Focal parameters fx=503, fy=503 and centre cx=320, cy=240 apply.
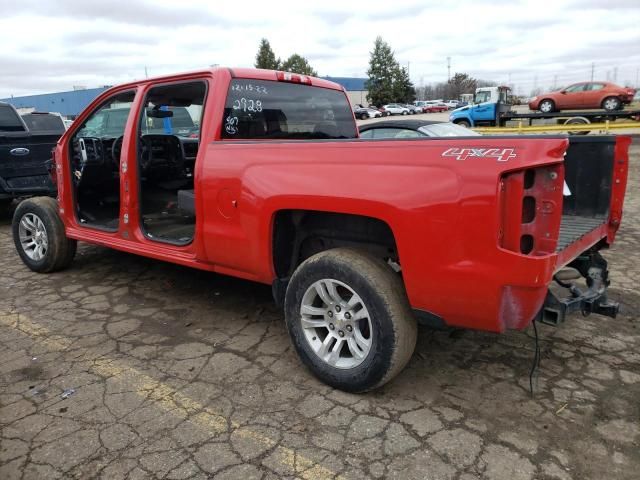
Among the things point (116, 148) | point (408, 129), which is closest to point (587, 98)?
point (408, 129)

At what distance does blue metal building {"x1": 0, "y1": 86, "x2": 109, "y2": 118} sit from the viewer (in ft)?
192

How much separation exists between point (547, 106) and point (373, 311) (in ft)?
83.1

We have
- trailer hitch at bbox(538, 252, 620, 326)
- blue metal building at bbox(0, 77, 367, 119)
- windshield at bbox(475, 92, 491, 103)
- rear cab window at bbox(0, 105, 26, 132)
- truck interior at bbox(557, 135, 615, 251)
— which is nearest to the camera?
trailer hitch at bbox(538, 252, 620, 326)

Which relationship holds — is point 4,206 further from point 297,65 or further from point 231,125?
point 297,65

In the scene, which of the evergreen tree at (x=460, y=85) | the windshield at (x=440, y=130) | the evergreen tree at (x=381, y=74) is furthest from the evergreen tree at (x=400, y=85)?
the windshield at (x=440, y=130)

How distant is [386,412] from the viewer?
2.72m

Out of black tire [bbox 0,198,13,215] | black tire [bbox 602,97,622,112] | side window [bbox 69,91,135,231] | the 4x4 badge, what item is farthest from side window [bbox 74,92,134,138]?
black tire [bbox 602,97,622,112]

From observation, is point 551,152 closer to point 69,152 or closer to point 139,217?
point 139,217

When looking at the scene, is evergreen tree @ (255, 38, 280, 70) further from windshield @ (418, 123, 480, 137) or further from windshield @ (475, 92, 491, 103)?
windshield @ (418, 123, 480, 137)

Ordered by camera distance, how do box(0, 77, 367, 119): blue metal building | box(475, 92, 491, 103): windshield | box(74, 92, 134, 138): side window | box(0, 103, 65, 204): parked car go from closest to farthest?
box(74, 92, 134, 138): side window, box(0, 103, 65, 204): parked car, box(475, 92, 491, 103): windshield, box(0, 77, 367, 119): blue metal building

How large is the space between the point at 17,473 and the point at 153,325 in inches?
65.1

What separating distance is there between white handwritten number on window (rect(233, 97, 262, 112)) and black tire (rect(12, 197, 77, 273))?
8.49 ft

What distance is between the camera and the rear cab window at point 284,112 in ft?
11.8

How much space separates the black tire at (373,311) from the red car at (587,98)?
23841 mm
